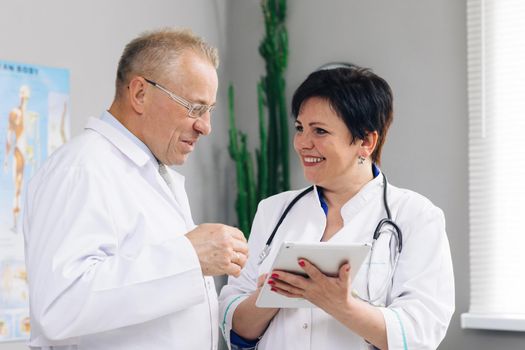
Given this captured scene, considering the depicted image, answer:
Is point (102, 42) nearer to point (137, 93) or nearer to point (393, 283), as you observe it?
point (137, 93)

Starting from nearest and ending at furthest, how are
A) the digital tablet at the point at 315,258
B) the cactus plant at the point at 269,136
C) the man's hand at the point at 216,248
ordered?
the man's hand at the point at 216,248 < the digital tablet at the point at 315,258 < the cactus plant at the point at 269,136

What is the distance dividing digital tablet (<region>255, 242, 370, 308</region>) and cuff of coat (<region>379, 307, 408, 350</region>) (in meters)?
0.15

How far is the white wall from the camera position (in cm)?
294

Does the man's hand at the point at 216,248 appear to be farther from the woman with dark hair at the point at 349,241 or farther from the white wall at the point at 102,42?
the white wall at the point at 102,42

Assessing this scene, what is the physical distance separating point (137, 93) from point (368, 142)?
0.70m

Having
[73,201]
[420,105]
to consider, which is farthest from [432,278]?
[420,105]

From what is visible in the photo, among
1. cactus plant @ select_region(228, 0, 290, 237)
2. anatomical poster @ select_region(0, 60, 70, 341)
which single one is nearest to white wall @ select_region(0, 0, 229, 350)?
anatomical poster @ select_region(0, 60, 70, 341)

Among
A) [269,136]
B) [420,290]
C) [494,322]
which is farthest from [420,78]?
[420,290]

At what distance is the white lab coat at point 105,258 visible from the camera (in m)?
1.50

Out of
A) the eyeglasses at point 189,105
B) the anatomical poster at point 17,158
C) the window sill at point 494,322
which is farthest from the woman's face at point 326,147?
the window sill at point 494,322

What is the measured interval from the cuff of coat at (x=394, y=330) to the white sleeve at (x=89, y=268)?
0.52m

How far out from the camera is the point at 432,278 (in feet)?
6.46

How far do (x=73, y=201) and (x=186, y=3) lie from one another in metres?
2.43

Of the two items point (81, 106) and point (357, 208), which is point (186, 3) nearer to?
point (81, 106)
